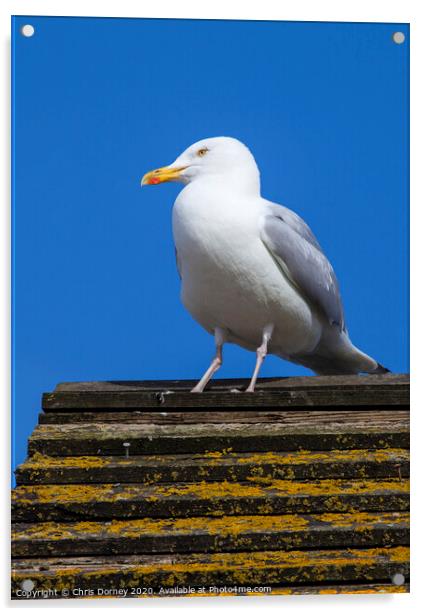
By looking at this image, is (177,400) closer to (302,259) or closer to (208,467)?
(208,467)

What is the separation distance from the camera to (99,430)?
15.4ft

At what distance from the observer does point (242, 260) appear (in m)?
5.28

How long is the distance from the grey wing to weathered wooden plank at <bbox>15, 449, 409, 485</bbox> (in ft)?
3.63

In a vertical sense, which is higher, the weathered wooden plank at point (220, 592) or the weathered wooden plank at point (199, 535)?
the weathered wooden plank at point (199, 535)

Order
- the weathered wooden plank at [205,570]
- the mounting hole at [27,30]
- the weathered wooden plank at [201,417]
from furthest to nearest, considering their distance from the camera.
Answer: the mounting hole at [27,30] < the weathered wooden plank at [201,417] < the weathered wooden plank at [205,570]

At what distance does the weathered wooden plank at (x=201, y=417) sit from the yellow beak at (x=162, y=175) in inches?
47.5

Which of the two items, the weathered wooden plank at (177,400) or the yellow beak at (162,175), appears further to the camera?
the yellow beak at (162,175)

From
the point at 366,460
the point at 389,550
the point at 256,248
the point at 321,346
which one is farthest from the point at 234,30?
the point at 389,550

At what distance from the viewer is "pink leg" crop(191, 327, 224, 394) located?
5255 mm

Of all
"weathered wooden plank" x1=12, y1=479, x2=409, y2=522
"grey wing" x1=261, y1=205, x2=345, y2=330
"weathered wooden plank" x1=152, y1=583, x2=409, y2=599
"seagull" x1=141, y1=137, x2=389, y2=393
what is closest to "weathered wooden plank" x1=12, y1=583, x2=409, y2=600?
"weathered wooden plank" x1=152, y1=583, x2=409, y2=599

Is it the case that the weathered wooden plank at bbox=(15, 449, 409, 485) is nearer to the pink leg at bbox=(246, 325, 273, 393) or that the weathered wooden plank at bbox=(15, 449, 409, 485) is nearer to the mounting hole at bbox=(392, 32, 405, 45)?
the pink leg at bbox=(246, 325, 273, 393)

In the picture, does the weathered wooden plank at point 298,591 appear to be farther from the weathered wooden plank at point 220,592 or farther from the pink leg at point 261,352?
the pink leg at point 261,352

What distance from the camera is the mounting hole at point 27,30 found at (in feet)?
17.0

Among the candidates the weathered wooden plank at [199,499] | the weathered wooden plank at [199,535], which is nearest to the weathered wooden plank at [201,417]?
the weathered wooden plank at [199,499]
